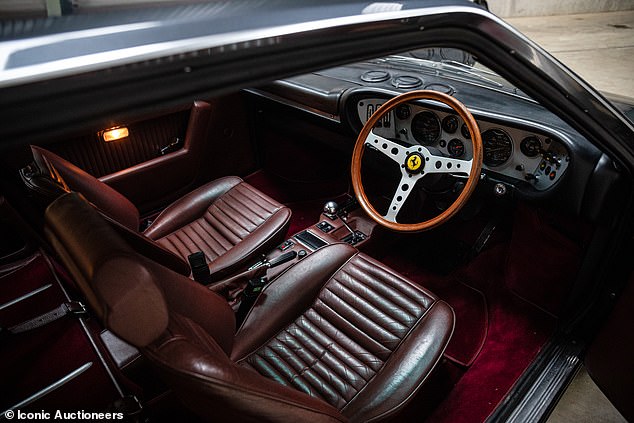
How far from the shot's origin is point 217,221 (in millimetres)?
2047

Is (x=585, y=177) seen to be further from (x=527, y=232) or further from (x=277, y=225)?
(x=277, y=225)

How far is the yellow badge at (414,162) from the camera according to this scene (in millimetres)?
1709

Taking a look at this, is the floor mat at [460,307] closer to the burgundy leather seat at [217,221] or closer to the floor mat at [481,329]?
the floor mat at [481,329]

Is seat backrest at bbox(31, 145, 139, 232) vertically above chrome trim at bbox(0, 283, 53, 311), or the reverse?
seat backrest at bbox(31, 145, 139, 232)

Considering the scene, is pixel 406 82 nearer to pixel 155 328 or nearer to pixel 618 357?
pixel 618 357

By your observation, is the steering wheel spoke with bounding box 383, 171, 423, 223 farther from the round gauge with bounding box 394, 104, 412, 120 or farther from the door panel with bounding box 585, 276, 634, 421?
the door panel with bounding box 585, 276, 634, 421

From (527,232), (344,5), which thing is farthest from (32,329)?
(527,232)

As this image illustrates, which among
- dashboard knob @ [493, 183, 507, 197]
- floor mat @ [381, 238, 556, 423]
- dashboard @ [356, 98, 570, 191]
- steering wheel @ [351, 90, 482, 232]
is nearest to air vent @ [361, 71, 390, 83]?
dashboard @ [356, 98, 570, 191]

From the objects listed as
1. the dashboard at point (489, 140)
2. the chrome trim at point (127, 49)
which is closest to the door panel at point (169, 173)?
the dashboard at point (489, 140)

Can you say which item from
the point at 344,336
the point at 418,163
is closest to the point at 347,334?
the point at 344,336

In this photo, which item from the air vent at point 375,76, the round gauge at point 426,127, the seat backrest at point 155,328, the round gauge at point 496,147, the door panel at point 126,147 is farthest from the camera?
the door panel at point 126,147

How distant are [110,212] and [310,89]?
51.9 inches

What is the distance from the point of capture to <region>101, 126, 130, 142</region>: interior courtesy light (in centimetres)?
228

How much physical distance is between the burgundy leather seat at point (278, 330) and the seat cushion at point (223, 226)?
14.1 inches
